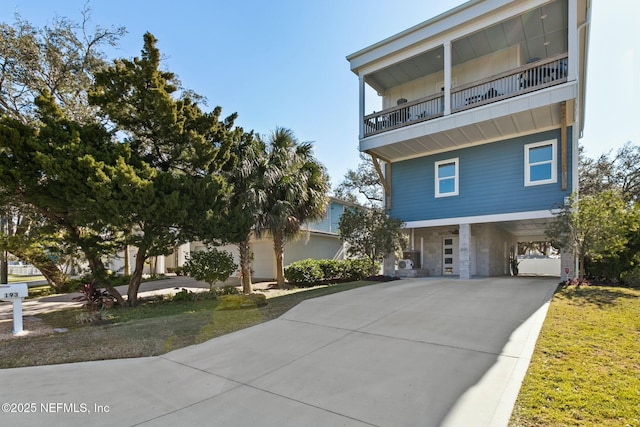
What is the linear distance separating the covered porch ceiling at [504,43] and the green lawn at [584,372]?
9.07 meters

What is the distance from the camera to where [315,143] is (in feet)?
46.4

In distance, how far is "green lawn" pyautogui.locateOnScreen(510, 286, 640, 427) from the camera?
3084 millimetres

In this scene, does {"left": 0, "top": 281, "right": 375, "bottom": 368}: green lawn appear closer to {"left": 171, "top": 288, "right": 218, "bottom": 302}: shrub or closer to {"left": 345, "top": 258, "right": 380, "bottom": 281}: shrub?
{"left": 171, "top": 288, "right": 218, "bottom": 302}: shrub

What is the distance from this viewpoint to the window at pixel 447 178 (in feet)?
41.7

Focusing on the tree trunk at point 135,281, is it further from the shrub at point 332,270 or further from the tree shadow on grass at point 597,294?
the tree shadow on grass at point 597,294

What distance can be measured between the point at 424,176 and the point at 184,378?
37.5 ft

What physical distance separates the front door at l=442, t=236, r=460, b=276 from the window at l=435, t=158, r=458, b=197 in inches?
101

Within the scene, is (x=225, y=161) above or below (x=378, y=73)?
below

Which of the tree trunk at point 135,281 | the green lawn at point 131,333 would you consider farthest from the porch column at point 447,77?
the tree trunk at point 135,281

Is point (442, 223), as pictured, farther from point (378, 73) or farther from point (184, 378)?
point (184, 378)

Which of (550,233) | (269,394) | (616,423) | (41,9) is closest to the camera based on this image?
(616,423)

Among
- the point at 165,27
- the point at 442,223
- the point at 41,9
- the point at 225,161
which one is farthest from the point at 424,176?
the point at 41,9

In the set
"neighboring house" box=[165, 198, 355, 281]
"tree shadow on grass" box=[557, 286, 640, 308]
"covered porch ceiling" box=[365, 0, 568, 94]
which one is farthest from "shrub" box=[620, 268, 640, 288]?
"neighboring house" box=[165, 198, 355, 281]

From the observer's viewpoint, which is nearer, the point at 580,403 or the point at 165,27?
the point at 580,403
